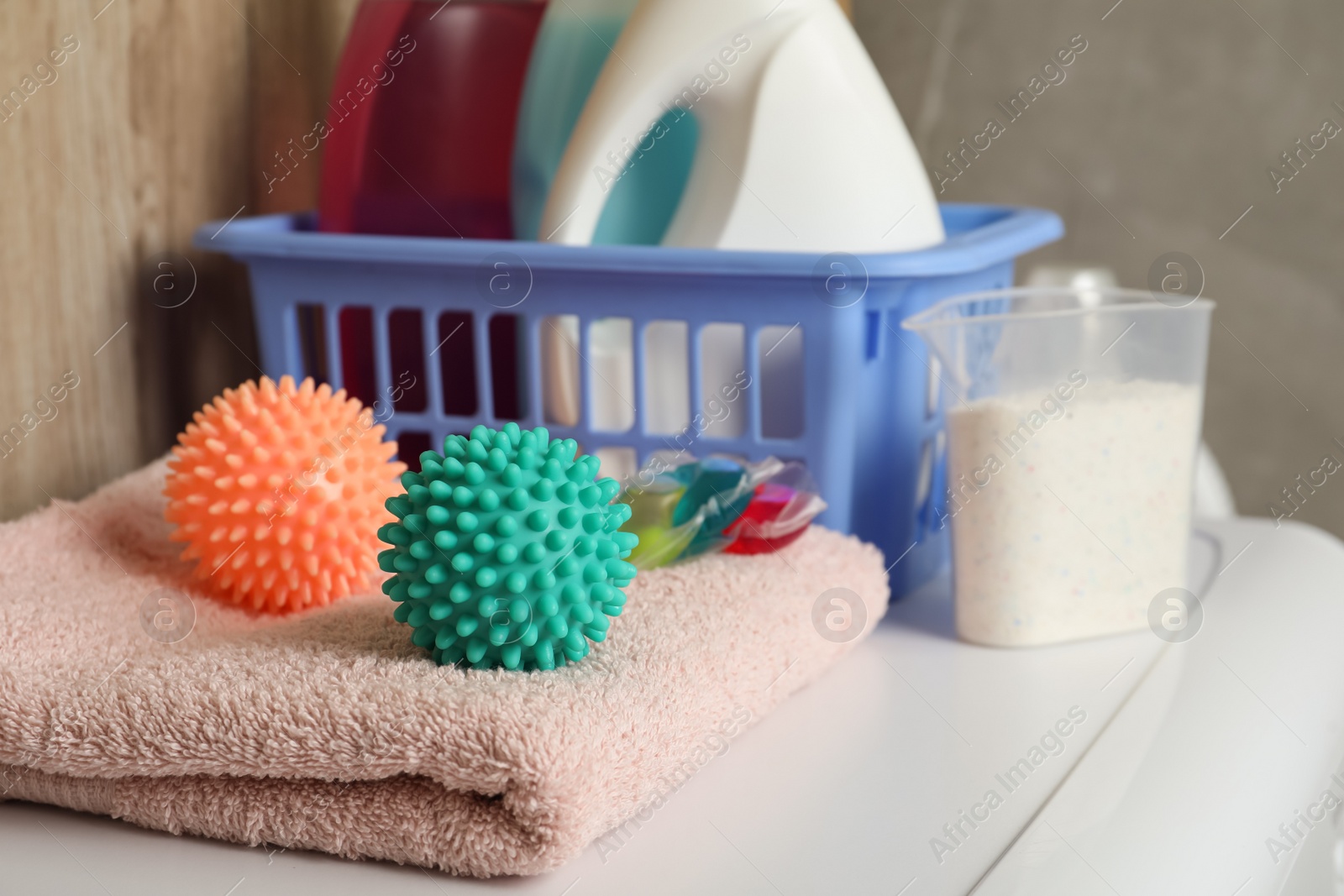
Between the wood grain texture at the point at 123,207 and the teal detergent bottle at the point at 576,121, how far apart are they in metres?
0.21

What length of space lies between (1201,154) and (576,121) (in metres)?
0.68

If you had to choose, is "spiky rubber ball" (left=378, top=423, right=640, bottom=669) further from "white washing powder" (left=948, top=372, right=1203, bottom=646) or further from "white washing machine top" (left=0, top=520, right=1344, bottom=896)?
"white washing powder" (left=948, top=372, right=1203, bottom=646)

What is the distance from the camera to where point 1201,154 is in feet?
3.41

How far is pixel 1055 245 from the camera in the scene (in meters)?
1.12

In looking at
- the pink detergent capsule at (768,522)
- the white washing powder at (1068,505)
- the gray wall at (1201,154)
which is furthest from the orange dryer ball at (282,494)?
the gray wall at (1201,154)

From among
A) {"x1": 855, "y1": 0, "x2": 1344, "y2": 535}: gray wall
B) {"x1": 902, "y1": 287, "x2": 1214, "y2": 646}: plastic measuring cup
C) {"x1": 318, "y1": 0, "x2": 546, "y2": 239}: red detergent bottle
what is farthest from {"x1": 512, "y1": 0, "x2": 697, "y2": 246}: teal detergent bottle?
{"x1": 855, "y1": 0, "x2": 1344, "y2": 535}: gray wall

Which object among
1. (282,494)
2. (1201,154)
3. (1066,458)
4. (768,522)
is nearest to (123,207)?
(282,494)

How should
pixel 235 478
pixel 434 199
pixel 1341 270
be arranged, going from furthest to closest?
pixel 1341 270, pixel 434 199, pixel 235 478

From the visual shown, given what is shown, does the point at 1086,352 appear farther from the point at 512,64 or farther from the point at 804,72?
the point at 512,64

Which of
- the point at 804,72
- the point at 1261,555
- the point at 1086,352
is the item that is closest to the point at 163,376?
the point at 804,72

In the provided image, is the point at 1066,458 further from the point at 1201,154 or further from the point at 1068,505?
the point at 1201,154

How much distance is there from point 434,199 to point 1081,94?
681 mm

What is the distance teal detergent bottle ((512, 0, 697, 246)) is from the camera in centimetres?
61

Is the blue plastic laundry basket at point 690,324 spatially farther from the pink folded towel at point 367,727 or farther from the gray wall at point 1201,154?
the gray wall at point 1201,154
